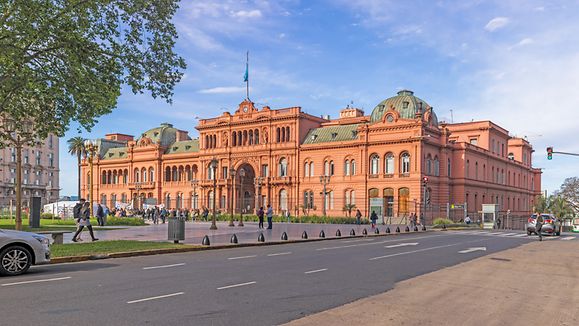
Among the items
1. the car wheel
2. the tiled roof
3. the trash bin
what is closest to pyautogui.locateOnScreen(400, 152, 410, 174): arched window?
the tiled roof

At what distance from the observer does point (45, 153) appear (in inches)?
4729

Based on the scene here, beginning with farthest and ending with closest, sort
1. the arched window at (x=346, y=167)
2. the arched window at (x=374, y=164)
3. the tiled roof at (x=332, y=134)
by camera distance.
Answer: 1. the tiled roof at (x=332, y=134)
2. the arched window at (x=346, y=167)
3. the arched window at (x=374, y=164)

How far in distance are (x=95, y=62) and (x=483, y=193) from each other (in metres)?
64.8

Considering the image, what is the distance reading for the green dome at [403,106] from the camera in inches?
2544

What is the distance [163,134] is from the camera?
93000mm

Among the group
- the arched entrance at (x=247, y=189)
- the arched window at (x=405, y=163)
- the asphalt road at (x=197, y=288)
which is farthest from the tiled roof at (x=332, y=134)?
the asphalt road at (x=197, y=288)

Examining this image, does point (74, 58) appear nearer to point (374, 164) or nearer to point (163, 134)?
point (374, 164)

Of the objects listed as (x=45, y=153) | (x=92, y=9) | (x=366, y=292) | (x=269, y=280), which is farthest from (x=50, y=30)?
(x=45, y=153)

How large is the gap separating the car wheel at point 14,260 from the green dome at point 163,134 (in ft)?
261

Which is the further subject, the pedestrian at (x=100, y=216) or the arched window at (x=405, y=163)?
the arched window at (x=405, y=163)

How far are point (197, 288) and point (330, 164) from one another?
59.8 m

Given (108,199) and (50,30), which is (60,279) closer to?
(50,30)

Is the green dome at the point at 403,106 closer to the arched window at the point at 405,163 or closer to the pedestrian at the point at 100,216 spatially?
the arched window at the point at 405,163

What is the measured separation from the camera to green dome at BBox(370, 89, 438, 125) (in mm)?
64625
